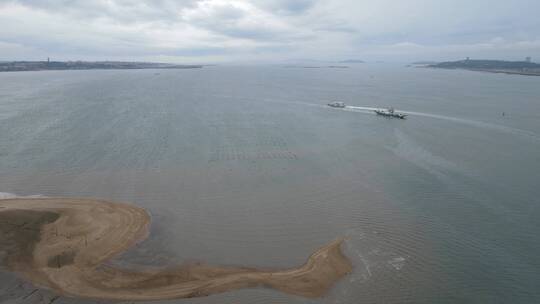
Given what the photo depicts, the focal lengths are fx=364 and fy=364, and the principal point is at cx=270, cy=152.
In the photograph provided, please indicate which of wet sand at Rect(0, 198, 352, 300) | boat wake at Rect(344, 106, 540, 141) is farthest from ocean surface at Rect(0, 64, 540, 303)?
wet sand at Rect(0, 198, 352, 300)

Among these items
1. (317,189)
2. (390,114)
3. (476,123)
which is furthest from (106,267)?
(476,123)

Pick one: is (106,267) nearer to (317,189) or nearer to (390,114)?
(317,189)

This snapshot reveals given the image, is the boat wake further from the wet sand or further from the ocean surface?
the wet sand

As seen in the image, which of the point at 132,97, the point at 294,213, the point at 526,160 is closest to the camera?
the point at 294,213

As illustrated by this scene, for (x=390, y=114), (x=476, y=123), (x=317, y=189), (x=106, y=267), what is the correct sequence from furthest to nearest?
(x=390, y=114) < (x=476, y=123) < (x=317, y=189) < (x=106, y=267)

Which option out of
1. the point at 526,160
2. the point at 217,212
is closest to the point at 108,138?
the point at 217,212

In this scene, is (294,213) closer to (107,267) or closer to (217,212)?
(217,212)
